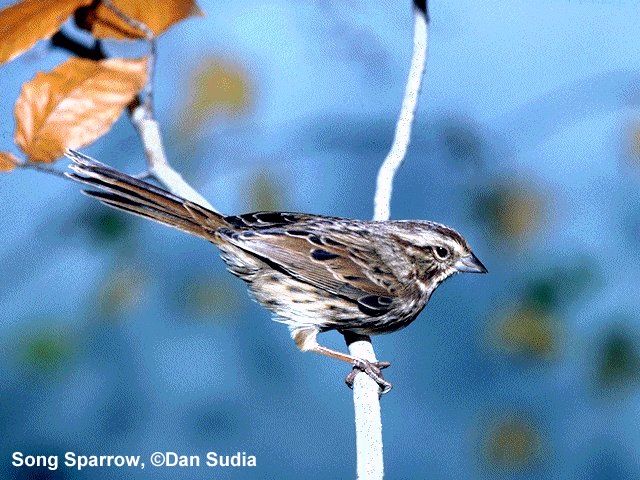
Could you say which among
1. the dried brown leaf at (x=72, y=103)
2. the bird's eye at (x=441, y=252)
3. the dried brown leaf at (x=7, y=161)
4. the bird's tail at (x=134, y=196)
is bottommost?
the bird's tail at (x=134, y=196)

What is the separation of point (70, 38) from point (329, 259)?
0.72m

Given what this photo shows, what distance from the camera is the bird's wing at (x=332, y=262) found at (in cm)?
186

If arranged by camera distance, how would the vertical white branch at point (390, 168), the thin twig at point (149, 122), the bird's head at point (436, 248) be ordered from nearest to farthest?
the vertical white branch at point (390, 168) → the thin twig at point (149, 122) → the bird's head at point (436, 248)

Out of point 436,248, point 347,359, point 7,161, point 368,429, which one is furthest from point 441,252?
point 7,161

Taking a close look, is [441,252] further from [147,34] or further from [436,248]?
[147,34]

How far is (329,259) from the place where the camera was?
6.25ft

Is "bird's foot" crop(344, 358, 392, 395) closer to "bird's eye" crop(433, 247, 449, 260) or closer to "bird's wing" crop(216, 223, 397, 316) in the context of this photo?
"bird's wing" crop(216, 223, 397, 316)

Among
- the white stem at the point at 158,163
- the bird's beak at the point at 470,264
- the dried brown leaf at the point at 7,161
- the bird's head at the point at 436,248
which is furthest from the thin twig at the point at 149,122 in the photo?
the bird's beak at the point at 470,264

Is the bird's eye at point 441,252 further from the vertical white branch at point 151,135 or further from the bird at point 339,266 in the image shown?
the vertical white branch at point 151,135

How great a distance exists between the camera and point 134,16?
1.83 metres

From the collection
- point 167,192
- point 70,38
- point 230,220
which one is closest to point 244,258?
point 230,220

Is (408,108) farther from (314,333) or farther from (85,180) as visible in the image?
(85,180)

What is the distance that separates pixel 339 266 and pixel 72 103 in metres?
0.62

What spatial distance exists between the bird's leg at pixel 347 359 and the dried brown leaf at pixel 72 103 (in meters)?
0.58
